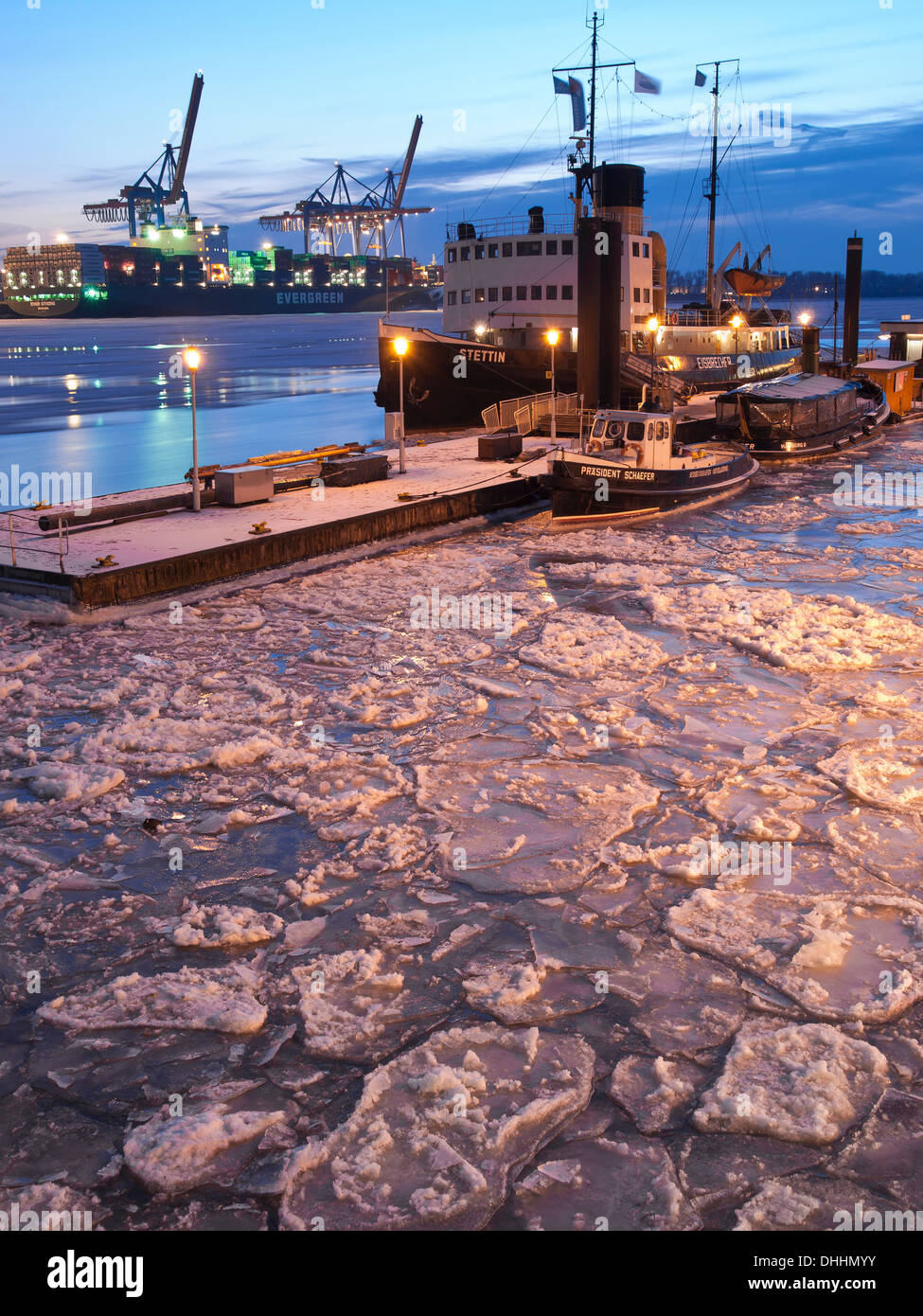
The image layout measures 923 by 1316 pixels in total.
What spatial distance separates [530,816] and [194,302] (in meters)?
162

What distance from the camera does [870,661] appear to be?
41.3ft

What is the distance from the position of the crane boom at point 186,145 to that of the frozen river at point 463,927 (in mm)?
161271

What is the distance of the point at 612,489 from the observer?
22859mm

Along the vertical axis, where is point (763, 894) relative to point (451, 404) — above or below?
below

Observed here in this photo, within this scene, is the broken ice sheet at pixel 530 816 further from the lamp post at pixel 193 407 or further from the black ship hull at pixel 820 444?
the black ship hull at pixel 820 444

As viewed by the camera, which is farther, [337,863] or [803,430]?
[803,430]

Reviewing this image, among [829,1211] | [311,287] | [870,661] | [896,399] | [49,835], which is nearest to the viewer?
[829,1211]

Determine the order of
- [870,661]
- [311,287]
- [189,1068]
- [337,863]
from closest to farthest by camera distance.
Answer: [189,1068], [337,863], [870,661], [311,287]

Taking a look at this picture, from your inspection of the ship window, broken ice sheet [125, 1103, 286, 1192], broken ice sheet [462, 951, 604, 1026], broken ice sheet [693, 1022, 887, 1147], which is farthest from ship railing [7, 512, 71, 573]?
the ship window

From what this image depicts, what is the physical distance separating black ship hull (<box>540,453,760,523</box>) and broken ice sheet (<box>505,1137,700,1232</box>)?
18.5 m

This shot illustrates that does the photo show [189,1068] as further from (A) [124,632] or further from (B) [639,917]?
(A) [124,632]

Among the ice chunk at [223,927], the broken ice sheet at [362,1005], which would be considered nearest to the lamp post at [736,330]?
the ice chunk at [223,927]

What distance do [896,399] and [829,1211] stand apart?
45.7 meters

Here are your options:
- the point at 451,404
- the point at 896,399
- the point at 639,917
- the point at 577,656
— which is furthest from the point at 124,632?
the point at 896,399
